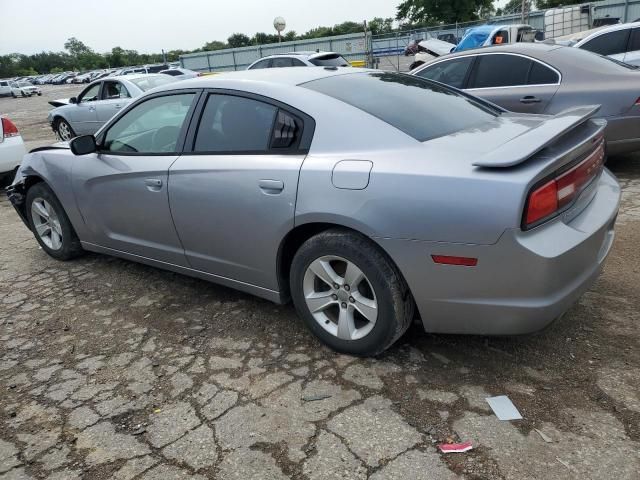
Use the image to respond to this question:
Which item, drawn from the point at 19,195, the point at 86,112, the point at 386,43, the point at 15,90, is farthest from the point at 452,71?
the point at 15,90

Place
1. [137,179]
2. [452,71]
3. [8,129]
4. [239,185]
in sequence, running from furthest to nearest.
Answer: [8,129]
[452,71]
[137,179]
[239,185]

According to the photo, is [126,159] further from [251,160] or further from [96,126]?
[96,126]

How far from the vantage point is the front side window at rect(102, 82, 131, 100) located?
10.6 m

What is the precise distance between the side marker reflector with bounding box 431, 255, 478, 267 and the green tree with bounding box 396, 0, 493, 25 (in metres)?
56.7

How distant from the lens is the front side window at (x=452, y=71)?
638cm

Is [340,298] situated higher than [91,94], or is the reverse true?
[91,94]

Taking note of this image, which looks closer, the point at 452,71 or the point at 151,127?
the point at 151,127

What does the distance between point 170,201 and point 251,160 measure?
0.71 m

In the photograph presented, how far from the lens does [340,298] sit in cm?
276

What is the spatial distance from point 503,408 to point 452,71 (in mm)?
5116

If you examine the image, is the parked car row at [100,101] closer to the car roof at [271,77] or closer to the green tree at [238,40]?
the car roof at [271,77]

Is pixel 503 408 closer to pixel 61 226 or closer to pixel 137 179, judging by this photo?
pixel 137 179

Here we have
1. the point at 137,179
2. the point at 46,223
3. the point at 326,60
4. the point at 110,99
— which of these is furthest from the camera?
the point at 326,60

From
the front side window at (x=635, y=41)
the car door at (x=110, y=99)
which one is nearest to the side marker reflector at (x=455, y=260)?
the front side window at (x=635, y=41)
